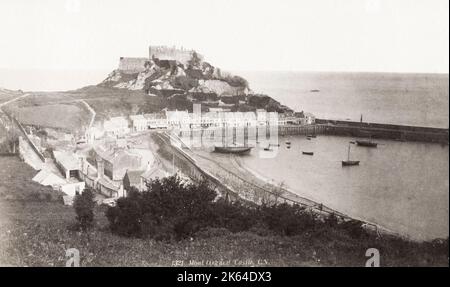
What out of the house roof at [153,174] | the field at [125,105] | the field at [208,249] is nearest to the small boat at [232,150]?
the field at [125,105]

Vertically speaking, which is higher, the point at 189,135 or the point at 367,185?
the point at 189,135

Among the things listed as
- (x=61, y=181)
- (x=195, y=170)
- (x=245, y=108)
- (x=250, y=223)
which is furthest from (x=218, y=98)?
(x=250, y=223)

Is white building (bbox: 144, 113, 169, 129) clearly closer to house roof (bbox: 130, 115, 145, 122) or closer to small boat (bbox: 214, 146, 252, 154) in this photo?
house roof (bbox: 130, 115, 145, 122)

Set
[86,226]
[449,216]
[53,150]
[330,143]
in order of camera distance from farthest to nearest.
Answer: [330,143], [53,150], [86,226], [449,216]

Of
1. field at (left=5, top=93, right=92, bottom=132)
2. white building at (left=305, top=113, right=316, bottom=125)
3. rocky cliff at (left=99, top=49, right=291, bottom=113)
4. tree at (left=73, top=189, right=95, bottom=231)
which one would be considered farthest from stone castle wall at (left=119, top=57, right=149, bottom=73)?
tree at (left=73, top=189, right=95, bottom=231)

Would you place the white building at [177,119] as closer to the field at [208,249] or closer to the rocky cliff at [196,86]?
the rocky cliff at [196,86]

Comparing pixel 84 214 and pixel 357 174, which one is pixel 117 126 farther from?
pixel 357 174
